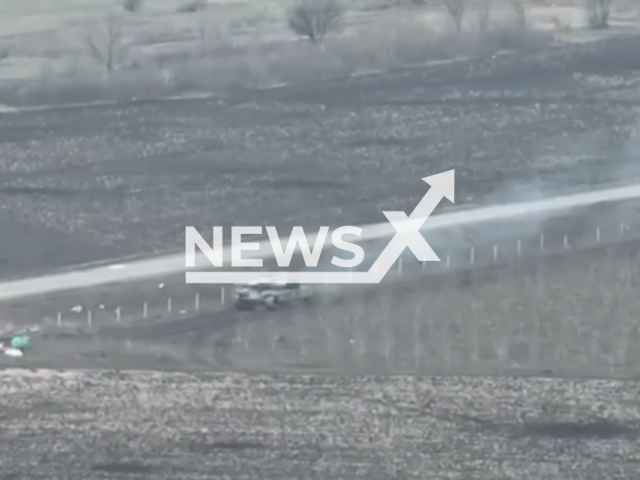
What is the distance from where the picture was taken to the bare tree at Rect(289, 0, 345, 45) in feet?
66.0

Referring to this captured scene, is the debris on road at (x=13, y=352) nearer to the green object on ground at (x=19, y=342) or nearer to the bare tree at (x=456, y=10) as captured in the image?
the green object on ground at (x=19, y=342)

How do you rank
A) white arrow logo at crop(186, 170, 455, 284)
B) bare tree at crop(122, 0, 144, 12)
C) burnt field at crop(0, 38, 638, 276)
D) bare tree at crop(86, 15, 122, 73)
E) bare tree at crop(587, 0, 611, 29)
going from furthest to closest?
bare tree at crop(122, 0, 144, 12)
bare tree at crop(587, 0, 611, 29)
bare tree at crop(86, 15, 122, 73)
burnt field at crop(0, 38, 638, 276)
white arrow logo at crop(186, 170, 455, 284)

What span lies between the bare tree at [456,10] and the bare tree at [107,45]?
4.41 meters

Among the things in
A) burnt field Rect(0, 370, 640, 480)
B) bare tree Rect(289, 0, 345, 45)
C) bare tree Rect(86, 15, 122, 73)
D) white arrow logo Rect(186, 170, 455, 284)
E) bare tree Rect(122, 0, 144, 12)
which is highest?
bare tree Rect(122, 0, 144, 12)

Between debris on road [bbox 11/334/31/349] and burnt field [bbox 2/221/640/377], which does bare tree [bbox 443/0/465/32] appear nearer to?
burnt field [bbox 2/221/640/377]

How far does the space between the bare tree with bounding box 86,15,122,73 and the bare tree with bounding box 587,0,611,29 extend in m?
6.30

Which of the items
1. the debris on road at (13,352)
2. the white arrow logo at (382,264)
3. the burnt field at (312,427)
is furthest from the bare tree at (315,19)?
the burnt field at (312,427)

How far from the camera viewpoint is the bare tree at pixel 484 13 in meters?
20.4

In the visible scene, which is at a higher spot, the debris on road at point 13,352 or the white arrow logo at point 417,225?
the white arrow logo at point 417,225

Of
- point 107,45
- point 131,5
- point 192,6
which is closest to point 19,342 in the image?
point 107,45

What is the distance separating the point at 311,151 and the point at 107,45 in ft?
18.7

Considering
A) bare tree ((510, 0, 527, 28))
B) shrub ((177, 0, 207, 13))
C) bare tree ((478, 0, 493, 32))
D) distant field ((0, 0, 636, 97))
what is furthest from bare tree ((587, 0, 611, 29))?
shrub ((177, 0, 207, 13))

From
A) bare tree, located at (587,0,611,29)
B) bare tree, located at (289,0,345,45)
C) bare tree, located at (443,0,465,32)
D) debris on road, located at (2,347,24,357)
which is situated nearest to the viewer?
debris on road, located at (2,347,24,357)

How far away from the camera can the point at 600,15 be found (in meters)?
20.8
